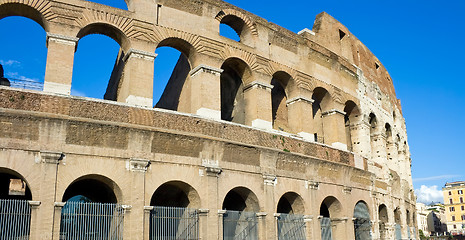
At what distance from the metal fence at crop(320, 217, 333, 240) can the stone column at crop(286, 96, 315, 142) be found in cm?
254

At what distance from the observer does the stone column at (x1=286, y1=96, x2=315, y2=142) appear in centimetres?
1427

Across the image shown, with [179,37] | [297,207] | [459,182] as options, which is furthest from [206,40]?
[459,182]

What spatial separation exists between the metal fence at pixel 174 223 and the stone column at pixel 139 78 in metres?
2.61

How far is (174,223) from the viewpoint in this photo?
10.8 meters

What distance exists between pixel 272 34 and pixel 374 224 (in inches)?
301

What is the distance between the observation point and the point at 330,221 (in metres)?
14.7

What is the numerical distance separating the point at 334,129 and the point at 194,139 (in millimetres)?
6455

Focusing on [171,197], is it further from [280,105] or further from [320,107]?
[320,107]

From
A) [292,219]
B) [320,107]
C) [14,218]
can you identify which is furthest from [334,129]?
[14,218]

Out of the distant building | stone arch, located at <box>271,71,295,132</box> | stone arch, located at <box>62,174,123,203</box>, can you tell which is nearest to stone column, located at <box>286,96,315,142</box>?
stone arch, located at <box>271,71,295,132</box>

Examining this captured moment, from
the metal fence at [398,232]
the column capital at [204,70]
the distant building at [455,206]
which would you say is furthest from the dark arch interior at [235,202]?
the distant building at [455,206]

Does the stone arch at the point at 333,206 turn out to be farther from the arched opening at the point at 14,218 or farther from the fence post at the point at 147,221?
the arched opening at the point at 14,218

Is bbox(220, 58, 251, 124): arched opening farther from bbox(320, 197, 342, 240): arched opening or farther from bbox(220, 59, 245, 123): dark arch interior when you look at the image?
bbox(320, 197, 342, 240): arched opening

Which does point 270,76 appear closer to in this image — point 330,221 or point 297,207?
point 297,207
